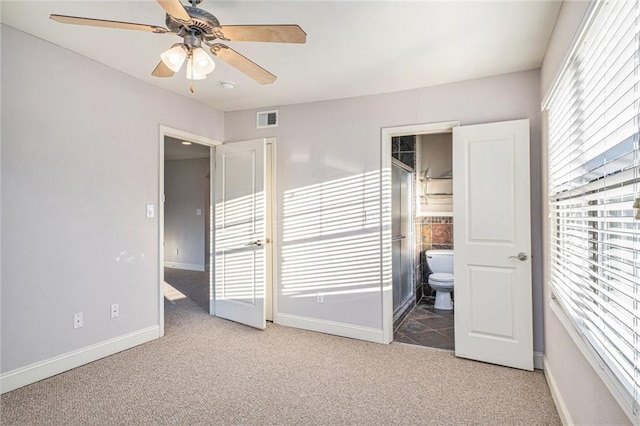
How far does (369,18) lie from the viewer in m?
2.24

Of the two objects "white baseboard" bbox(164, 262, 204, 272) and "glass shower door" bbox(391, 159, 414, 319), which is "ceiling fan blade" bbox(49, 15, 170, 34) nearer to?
"glass shower door" bbox(391, 159, 414, 319)

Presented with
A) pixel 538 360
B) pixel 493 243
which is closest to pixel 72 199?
pixel 493 243

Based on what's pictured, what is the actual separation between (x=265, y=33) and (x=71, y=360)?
2.80m

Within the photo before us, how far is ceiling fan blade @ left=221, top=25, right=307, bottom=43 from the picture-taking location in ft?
5.55

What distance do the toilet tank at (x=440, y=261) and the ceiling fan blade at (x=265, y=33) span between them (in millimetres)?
3688

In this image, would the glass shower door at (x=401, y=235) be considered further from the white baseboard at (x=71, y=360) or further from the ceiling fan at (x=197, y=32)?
the white baseboard at (x=71, y=360)

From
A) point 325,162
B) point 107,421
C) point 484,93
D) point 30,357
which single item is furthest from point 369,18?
point 30,357

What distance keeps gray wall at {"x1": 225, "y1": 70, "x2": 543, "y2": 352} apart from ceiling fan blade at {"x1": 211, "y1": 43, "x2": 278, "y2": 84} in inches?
60.8

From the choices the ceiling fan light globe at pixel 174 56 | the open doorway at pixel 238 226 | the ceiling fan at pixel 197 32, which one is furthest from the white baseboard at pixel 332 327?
the ceiling fan light globe at pixel 174 56

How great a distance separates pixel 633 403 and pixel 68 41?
3.68 meters

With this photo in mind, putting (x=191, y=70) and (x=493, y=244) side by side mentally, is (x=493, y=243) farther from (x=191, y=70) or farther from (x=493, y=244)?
(x=191, y=70)

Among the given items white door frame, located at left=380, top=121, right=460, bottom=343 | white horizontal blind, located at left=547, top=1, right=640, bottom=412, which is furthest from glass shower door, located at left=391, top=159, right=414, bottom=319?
white horizontal blind, located at left=547, top=1, right=640, bottom=412

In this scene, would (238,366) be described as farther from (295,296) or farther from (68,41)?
(68,41)

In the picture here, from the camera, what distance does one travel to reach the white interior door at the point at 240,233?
12.6 ft
